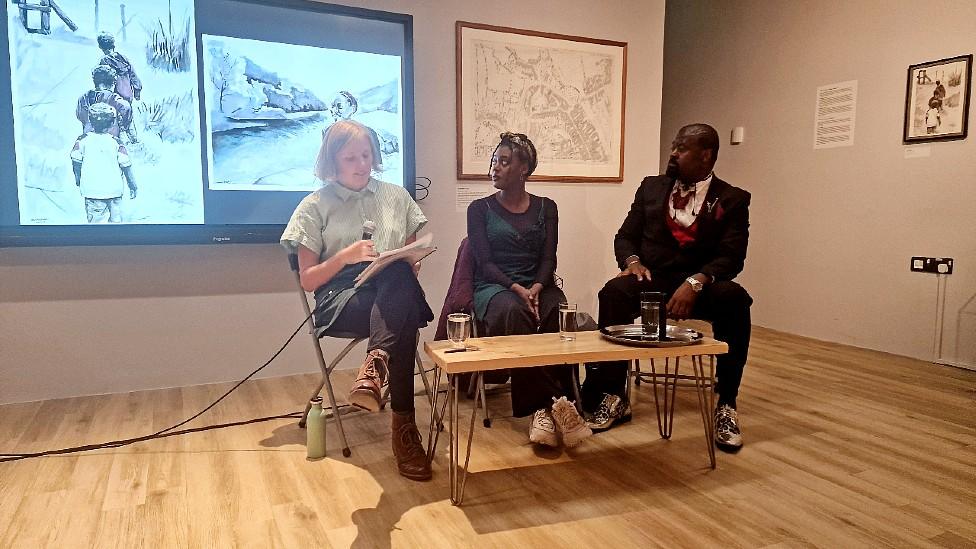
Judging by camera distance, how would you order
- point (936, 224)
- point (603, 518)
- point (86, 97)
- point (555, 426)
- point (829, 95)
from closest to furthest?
point (603, 518) < point (555, 426) < point (86, 97) < point (936, 224) < point (829, 95)

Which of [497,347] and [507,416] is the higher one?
[497,347]

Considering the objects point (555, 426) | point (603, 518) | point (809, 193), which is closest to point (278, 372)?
point (555, 426)

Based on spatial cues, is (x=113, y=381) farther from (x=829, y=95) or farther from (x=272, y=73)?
(x=829, y=95)

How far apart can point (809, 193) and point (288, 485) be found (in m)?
4.04

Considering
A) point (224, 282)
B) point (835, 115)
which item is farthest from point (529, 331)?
point (835, 115)

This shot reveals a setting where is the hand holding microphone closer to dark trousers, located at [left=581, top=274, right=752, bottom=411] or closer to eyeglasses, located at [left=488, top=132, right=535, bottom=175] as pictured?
eyeglasses, located at [left=488, top=132, right=535, bottom=175]

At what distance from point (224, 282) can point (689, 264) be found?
2.29m

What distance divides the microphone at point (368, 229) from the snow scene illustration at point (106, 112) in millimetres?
1051

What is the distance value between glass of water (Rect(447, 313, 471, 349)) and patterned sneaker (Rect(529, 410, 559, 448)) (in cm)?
57

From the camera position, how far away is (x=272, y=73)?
3.03 m

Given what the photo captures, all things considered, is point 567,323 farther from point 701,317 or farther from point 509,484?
point 701,317

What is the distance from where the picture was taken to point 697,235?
8.80ft

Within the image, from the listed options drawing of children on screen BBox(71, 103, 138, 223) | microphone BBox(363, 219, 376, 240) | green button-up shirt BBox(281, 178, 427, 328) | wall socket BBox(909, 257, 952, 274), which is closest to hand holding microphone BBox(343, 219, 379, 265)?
microphone BBox(363, 219, 376, 240)

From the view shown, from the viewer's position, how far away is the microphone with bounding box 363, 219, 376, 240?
7.52 ft
